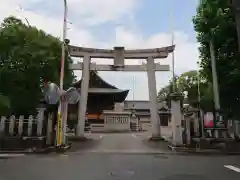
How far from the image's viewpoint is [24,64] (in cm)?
2044

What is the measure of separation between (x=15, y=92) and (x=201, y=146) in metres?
12.7

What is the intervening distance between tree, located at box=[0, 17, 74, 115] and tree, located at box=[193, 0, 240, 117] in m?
10.4

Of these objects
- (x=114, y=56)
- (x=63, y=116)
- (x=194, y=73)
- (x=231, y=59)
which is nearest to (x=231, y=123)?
(x=231, y=59)

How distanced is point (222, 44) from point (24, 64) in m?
12.7

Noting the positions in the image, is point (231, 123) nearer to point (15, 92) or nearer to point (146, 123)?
point (15, 92)

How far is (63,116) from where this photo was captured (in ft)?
60.5

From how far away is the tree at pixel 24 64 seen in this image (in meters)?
20.5

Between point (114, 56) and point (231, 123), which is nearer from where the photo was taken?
point (231, 123)

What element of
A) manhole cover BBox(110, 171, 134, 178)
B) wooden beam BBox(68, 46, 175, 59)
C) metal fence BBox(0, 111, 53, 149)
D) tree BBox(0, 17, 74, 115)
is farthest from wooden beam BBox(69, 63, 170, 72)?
manhole cover BBox(110, 171, 134, 178)

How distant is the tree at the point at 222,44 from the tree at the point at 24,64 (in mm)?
10423

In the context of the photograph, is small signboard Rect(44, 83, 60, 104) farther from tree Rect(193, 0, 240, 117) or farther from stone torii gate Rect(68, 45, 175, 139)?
tree Rect(193, 0, 240, 117)

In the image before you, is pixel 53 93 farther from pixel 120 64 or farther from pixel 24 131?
pixel 120 64

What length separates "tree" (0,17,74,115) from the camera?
20453 millimetres

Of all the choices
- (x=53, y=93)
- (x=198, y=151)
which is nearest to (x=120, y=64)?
(x=53, y=93)
